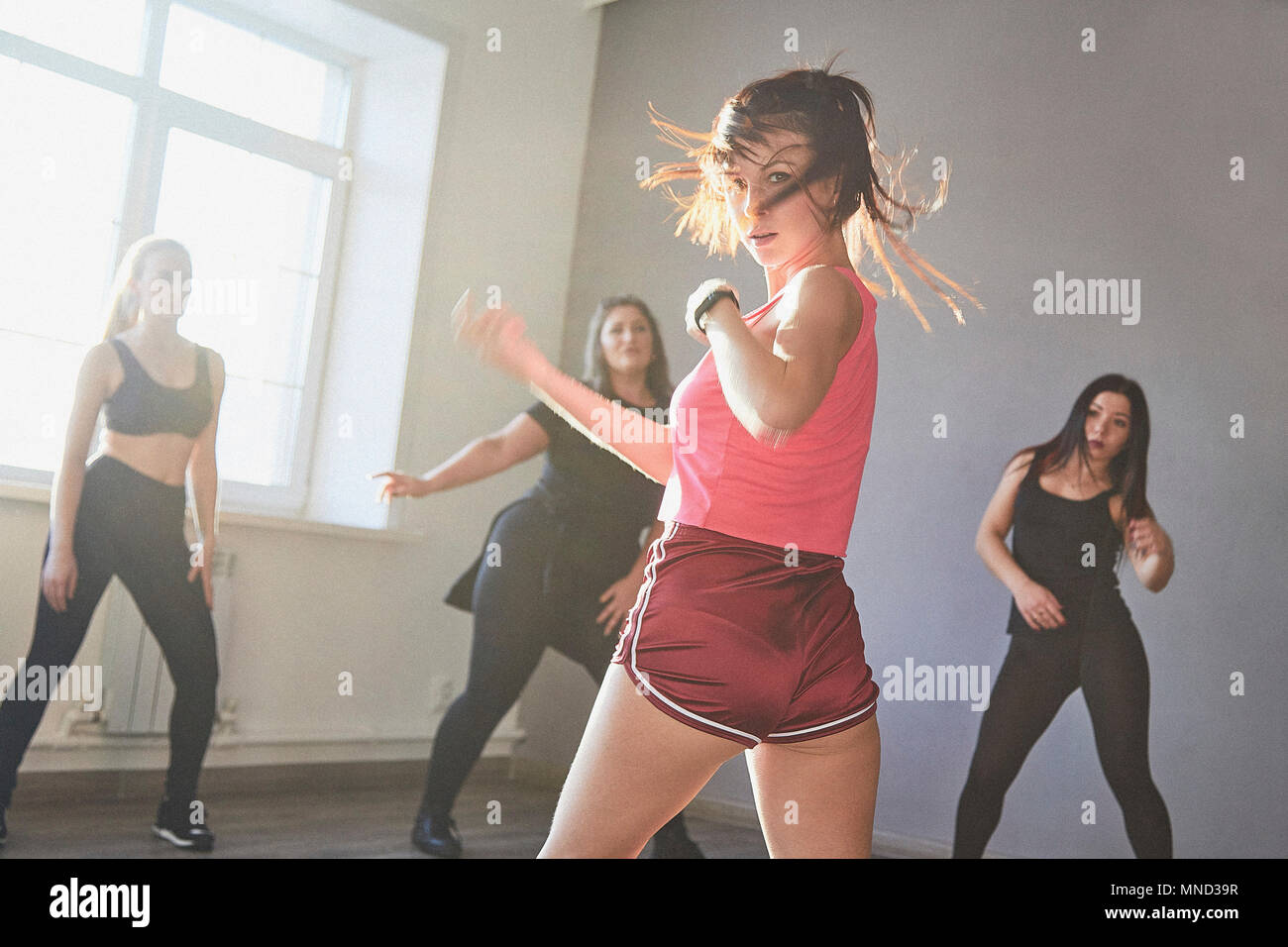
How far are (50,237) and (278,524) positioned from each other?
1169 mm

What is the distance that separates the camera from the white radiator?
3299 millimetres

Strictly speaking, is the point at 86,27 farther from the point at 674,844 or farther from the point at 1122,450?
the point at 1122,450

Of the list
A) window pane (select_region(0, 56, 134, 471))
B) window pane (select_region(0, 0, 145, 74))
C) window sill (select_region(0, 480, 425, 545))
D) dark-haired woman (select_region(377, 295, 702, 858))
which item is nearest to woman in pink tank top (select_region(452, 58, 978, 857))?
dark-haired woman (select_region(377, 295, 702, 858))

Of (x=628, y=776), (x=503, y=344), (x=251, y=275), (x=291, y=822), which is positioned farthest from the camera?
(x=251, y=275)

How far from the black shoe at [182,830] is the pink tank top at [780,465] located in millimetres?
2218

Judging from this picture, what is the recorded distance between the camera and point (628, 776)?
99 cm

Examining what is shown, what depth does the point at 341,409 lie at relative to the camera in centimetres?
422

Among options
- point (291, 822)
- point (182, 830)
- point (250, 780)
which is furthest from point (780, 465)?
point (250, 780)

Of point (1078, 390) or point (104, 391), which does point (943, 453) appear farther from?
point (104, 391)

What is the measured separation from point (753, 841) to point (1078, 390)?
5.80ft

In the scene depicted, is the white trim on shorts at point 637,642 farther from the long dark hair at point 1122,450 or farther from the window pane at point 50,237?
the window pane at point 50,237
